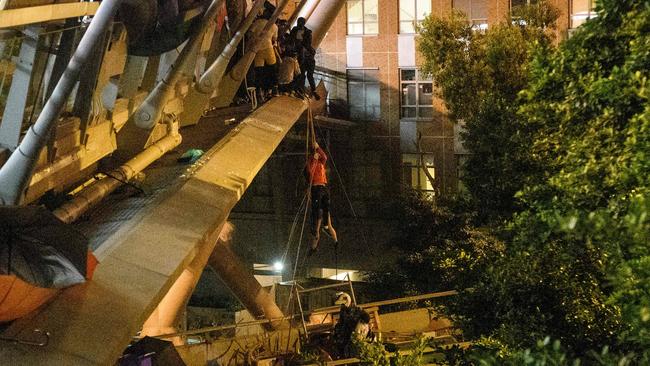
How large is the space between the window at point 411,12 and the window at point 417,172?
404 cm

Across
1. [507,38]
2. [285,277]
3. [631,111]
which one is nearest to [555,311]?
[631,111]

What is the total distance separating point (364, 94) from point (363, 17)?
2512mm

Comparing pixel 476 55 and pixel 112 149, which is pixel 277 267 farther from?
pixel 112 149

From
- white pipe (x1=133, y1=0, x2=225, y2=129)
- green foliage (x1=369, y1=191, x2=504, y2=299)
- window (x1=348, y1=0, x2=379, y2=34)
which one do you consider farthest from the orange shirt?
window (x1=348, y1=0, x2=379, y2=34)

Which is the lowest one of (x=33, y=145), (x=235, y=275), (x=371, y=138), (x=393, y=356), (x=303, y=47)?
(x=235, y=275)

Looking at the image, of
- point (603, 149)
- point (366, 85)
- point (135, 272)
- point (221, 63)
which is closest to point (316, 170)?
point (221, 63)

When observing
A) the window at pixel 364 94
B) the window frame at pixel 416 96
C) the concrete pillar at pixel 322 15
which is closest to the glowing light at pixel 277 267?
the window at pixel 364 94

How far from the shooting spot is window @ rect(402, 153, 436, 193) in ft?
89.7

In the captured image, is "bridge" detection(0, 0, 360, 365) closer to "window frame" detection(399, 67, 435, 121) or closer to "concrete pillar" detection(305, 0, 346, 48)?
"concrete pillar" detection(305, 0, 346, 48)

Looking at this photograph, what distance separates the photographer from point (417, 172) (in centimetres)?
2748

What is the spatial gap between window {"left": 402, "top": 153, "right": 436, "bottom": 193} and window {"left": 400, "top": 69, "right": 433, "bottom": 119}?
1341 mm

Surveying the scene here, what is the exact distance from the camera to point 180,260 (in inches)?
297

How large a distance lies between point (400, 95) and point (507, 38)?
6.37 m

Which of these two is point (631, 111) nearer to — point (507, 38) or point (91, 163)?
point (91, 163)
